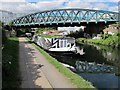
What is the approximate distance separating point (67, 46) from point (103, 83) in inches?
686

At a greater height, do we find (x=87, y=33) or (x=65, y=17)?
(x=65, y=17)

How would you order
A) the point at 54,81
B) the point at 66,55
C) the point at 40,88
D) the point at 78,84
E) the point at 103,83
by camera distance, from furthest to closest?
1. the point at 66,55
2. the point at 103,83
3. the point at 54,81
4. the point at 78,84
5. the point at 40,88

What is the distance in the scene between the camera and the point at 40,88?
34.5 ft

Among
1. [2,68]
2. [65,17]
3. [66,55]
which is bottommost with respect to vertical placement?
[66,55]

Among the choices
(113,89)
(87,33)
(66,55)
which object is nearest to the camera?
(113,89)

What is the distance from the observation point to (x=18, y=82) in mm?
11359

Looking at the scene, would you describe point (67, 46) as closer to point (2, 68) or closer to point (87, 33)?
point (2, 68)

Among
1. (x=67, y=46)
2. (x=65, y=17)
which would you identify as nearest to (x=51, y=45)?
(x=67, y=46)

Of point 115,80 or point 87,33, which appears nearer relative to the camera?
point 115,80

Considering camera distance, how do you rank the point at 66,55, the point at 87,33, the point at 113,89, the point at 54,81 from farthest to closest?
the point at 87,33, the point at 66,55, the point at 113,89, the point at 54,81

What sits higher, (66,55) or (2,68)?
(2,68)

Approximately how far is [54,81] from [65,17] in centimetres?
7250

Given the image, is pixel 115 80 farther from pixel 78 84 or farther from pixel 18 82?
pixel 18 82

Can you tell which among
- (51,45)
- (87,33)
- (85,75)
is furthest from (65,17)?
(85,75)
